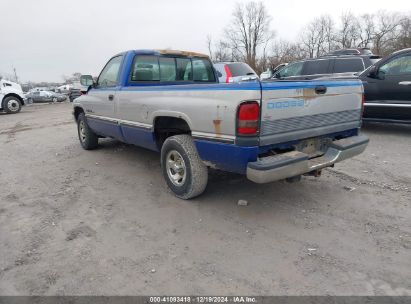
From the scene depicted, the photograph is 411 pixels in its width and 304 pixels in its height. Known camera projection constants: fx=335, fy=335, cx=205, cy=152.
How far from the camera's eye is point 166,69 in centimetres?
525

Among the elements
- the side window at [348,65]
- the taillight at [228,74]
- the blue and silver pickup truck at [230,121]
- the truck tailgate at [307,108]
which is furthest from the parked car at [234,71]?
the truck tailgate at [307,108]

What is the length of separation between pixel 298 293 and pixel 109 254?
5.45 ft

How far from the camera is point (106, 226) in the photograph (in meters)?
3.59

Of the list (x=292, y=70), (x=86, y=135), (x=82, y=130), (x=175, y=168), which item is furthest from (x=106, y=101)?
(x=292, y=70)

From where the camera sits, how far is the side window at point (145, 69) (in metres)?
5.06

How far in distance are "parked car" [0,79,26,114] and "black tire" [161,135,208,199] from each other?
16.5 metres

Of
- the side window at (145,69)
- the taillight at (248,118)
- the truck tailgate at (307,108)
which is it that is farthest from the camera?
the side window at (145,69)

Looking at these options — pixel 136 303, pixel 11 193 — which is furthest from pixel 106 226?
pixel 11 193

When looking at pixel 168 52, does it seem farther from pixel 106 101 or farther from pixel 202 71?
pixel 106 101

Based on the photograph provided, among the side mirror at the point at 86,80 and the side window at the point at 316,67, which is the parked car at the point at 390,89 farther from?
the side mirror at the point at 86,80

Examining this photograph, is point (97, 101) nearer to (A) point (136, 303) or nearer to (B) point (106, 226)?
(B) point (106, 226)

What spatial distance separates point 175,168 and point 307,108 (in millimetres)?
1724

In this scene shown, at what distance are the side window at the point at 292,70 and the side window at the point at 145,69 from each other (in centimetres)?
621

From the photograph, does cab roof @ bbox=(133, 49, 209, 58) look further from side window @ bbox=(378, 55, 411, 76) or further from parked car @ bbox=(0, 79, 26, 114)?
parked car @ bbox=(0, 79, 26, 114)
